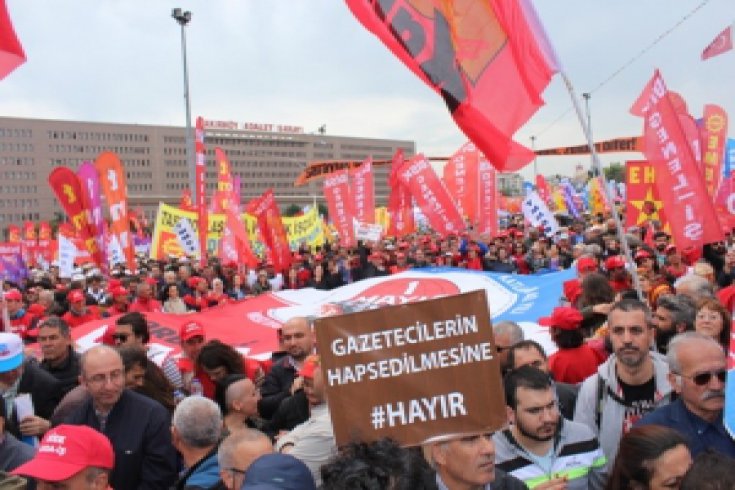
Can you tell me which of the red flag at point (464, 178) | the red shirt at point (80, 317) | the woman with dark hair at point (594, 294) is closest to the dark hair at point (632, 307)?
the woman with dark hair at point (594, 294)

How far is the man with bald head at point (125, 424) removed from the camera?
12.6 feet

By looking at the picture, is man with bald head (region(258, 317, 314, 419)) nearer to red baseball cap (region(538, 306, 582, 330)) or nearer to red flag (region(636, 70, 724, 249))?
red baseball cap (region(538, 306, 582, 330))

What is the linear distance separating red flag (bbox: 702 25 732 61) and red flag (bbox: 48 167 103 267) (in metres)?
10.2

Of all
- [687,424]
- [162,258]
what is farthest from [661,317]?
[162,258]

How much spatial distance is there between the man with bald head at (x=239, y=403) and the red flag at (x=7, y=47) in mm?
2500

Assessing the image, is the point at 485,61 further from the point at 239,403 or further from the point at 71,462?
the point at 71,462

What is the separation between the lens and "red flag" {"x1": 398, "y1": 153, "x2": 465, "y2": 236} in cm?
1605

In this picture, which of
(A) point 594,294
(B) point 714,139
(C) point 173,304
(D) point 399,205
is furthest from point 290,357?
(D) point 399,205

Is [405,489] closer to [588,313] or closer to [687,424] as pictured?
[687,424]

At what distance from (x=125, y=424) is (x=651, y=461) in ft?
8.81

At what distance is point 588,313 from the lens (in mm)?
5801

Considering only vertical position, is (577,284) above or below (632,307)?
below

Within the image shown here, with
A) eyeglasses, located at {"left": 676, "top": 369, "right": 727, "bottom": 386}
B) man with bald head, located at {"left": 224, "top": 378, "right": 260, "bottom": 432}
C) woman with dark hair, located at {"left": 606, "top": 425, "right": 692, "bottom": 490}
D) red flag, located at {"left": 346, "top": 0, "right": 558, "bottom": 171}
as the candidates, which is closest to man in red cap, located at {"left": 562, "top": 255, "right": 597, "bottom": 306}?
red flag, located at {"left": 346, "top": 0, "right": 558, "bottom": 171}

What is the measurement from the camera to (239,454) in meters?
2.95
